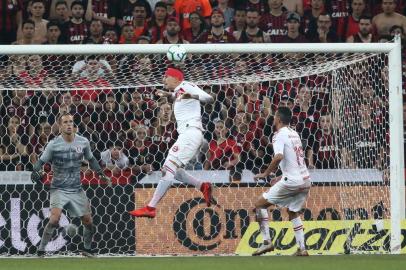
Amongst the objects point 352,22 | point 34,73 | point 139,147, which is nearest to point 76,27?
point 34,73

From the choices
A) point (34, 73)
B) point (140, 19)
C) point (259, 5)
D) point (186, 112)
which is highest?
point (259, 5)

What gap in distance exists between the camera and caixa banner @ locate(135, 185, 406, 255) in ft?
52.7

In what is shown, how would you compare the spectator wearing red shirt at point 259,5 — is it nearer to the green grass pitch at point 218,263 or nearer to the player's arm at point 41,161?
the player's arm at point 41,161

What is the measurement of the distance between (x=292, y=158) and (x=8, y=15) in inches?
288

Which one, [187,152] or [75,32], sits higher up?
[75,32]

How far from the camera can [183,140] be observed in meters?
15.1

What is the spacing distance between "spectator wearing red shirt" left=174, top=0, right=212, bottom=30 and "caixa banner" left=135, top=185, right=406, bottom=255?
4.88m

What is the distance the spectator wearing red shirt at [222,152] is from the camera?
16.5 m

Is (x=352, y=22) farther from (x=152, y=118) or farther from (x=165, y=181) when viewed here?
(x=165, y=181)

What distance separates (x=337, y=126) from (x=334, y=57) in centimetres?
95

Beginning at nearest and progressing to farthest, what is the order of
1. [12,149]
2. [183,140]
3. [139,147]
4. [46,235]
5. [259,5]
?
[183,140] → [46,235] → [12,149] → [139,147] → [259,5]

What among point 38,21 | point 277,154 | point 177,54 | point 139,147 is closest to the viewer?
Result: point 277,154

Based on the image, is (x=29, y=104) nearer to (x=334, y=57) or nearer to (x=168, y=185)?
(x=168, y=185)

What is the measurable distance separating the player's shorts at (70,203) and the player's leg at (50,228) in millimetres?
83
